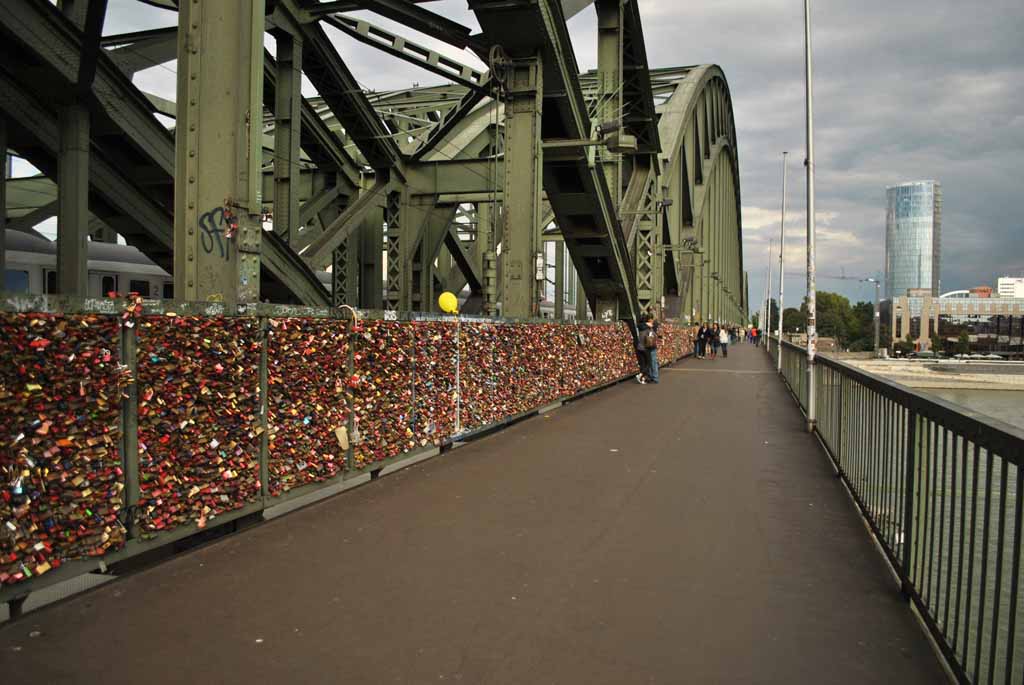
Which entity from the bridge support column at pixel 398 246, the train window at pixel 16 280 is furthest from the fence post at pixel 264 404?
the bridge support column at pixel 398 246

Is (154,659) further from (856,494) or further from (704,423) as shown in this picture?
(704,423)

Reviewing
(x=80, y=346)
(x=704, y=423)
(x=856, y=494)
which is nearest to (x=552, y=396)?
(x=704, y=423)

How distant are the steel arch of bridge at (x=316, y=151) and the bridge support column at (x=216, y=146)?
0.01 meters

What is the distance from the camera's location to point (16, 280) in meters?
15.7

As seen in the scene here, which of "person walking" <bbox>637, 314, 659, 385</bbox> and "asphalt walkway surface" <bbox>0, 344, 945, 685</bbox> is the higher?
"person walking" <bbox>637, 314, 659, 385</bbox>

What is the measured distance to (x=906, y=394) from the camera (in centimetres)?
489

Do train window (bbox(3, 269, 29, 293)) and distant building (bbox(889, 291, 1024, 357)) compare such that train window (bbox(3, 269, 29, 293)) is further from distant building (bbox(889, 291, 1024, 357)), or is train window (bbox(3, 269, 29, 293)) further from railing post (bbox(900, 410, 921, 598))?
distant building (bbox(889, 291, 1024, 357))

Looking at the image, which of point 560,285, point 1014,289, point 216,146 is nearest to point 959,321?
point 1014,289

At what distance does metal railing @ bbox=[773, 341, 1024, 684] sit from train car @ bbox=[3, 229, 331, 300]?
12.8 meters

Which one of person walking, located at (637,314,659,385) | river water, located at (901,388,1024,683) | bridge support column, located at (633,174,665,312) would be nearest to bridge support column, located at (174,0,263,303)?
river water, located at (901,388,1024,683)

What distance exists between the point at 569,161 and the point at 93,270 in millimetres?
10762

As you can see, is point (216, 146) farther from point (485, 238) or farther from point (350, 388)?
point (485, 238)

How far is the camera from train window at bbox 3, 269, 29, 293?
50.5ft

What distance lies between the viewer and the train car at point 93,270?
618 inches
